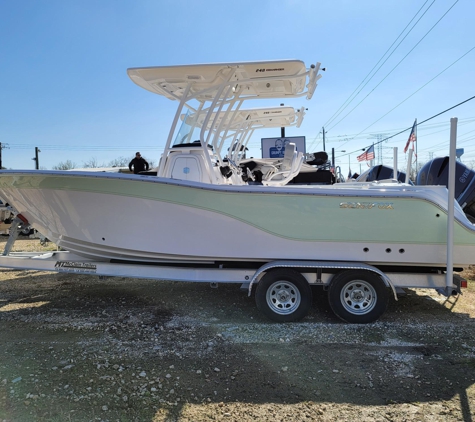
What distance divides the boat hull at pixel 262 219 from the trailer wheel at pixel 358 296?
0.73 ft

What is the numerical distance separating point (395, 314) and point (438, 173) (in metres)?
3.46

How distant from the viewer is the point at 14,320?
451cm

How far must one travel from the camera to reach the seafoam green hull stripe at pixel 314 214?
13.7 ft

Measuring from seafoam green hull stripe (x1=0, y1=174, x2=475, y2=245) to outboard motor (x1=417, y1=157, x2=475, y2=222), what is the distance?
2.46 metres

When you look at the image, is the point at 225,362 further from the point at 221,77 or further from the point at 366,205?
the point at 221,77

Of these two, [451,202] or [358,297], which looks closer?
[451,202]

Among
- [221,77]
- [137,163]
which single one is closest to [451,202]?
[221,77]

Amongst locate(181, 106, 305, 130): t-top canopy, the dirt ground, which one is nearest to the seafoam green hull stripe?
the dirt ground

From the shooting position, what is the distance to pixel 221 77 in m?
4.86

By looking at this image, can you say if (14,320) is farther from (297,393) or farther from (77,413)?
Result: (297,393)

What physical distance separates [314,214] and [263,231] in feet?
1.92

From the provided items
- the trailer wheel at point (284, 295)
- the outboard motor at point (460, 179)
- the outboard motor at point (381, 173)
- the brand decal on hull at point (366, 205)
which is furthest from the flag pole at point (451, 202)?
the outboard motor at point (381, 173)

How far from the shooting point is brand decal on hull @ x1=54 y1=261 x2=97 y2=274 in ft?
15.4

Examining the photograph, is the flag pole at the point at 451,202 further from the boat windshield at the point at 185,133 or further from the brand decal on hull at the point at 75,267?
the brand decal on hull at the point at 75,267
